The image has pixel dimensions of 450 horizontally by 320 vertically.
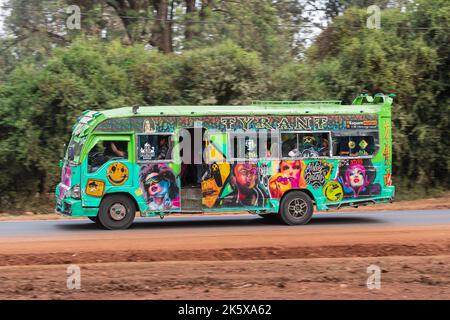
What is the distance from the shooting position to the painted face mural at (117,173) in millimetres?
15539

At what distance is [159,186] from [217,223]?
2.23 meters

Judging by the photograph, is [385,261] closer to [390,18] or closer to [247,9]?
[390,18]

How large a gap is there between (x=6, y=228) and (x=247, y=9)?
60.6 ft

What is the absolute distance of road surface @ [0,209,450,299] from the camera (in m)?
9.70

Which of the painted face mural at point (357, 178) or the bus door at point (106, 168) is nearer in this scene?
the bus door at point (106, 168)

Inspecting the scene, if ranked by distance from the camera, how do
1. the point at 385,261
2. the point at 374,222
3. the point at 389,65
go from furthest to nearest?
the point at 389,65 < the point at 374,222 < the point at 385,261

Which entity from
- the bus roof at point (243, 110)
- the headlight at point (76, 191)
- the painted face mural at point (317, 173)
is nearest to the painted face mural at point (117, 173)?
the headlight at point (76, 191)

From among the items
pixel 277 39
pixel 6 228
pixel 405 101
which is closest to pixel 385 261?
pixel 6 228

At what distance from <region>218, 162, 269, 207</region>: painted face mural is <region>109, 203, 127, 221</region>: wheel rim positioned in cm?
217

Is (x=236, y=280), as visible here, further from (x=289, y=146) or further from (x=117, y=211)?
(x=289, y=146)

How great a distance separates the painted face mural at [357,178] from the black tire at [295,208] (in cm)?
93

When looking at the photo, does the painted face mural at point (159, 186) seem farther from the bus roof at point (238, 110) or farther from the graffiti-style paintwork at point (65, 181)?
the graffiti-style paintwork at point (65, 181)

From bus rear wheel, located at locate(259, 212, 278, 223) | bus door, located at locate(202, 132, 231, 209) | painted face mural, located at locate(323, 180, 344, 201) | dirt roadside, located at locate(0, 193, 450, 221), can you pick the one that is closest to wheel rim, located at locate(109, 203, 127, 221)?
bus door, located at locate(202, 132, 231, 209)

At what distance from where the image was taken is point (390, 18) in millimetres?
26312
